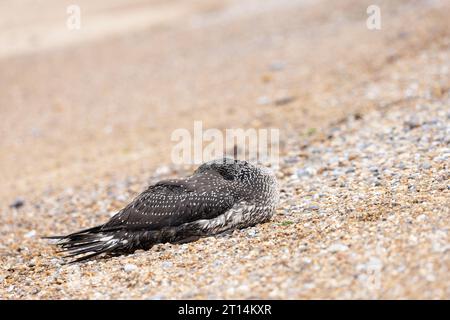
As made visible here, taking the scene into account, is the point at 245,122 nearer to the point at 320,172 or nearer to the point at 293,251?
the point at 320,172

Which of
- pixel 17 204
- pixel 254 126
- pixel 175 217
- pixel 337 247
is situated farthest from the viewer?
pixel 254 126

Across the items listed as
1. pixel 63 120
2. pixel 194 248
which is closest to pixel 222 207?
pixel 194 248

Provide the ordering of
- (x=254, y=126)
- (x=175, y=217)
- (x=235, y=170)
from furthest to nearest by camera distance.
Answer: (x=254, y=126), (x=235, y=170), (x=175, y=217)

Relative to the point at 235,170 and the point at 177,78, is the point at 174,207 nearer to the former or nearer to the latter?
the point at 235,170

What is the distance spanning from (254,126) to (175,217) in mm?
7609

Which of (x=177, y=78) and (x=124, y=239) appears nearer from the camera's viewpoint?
(x=124, y=239)

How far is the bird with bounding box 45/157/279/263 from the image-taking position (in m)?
7.27

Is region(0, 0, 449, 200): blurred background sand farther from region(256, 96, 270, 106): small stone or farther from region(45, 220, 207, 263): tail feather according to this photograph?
region(45, 220, 207, 263): tail feather

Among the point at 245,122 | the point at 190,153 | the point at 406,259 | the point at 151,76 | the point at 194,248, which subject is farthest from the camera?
the point at 151,76

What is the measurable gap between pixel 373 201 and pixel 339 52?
13230 mm

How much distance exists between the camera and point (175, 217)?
285 inches

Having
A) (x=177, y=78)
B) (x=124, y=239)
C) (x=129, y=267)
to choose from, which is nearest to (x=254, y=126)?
(x=177, y=78)

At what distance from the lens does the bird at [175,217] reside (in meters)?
7.27

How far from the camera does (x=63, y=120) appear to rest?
63.4 ft
